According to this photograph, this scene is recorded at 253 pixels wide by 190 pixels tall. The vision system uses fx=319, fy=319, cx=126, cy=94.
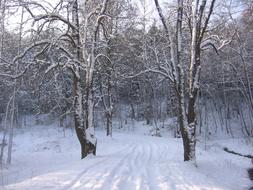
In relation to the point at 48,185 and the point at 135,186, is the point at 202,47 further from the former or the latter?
the point at 48,185

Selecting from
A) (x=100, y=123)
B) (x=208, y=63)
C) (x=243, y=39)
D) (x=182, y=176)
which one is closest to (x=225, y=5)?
(x=243, y=39)

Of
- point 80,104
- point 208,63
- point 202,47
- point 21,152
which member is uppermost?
point 208,63

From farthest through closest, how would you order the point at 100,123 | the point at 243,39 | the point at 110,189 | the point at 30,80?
1. the point at 100,123
2. the point at 243,39
3. the point at 30,80
4. the point at 110,189

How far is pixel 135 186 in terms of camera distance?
8555mm

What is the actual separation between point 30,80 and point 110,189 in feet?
26.5

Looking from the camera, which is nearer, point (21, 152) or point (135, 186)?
point (135, 186)

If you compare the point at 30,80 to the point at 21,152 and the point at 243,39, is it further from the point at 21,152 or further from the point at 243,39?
the point at 243,39

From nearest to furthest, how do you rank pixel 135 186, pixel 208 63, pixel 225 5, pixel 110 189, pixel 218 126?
pixel 110 189 < pixel 135 186 < pixel 225 5 < pixel 208 63 < pixel 218 126

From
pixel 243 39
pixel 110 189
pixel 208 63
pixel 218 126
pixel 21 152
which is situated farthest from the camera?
pixel 218 126

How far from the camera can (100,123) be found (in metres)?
51.9

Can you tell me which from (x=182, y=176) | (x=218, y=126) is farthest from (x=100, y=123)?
(x=182, y=176)

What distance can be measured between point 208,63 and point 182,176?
30.4 meters

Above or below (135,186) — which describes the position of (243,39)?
above

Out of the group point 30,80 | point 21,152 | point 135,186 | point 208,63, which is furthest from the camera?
point 208,63
